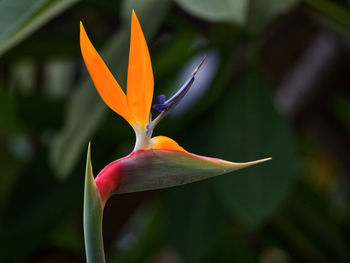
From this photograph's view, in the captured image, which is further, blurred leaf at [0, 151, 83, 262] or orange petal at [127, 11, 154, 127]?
blurred leaf at [0, 151, 83, 262]

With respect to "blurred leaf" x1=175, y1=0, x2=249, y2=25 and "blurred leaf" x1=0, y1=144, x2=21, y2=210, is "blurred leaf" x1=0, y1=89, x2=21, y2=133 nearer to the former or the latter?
"blurred leaf" x1=0, y1=144, x2=21, y2=210

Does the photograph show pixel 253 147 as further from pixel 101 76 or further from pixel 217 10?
pixel 101 76

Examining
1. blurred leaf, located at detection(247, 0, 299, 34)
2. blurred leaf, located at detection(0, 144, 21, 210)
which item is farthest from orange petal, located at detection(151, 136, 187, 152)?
blurred leaf, located at detection(0, 144, 21, 210)

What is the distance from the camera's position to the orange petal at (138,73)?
31 centimetres

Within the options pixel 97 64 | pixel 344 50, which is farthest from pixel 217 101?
pixel 97 64

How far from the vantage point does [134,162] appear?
0.33 meters

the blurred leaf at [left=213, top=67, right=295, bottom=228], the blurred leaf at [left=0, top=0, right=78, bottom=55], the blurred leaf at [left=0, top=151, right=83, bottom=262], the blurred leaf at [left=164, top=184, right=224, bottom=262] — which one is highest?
Result: the blurred leaf at [left=0, top=0, right=78, bottom=55]

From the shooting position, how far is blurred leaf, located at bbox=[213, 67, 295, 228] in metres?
0.76

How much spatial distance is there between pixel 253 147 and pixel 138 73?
532 mm

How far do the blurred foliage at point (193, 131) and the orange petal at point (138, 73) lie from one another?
251 mm

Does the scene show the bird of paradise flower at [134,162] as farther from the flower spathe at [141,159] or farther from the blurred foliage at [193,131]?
the blurred foliage at [193,131]

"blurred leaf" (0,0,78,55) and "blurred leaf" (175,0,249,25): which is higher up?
"blurred leaf" (0,0,78,55)

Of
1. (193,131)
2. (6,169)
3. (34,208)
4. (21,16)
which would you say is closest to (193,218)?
(193,131)

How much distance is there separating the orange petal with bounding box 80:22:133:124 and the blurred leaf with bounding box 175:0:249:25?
→ 16 centimetres
